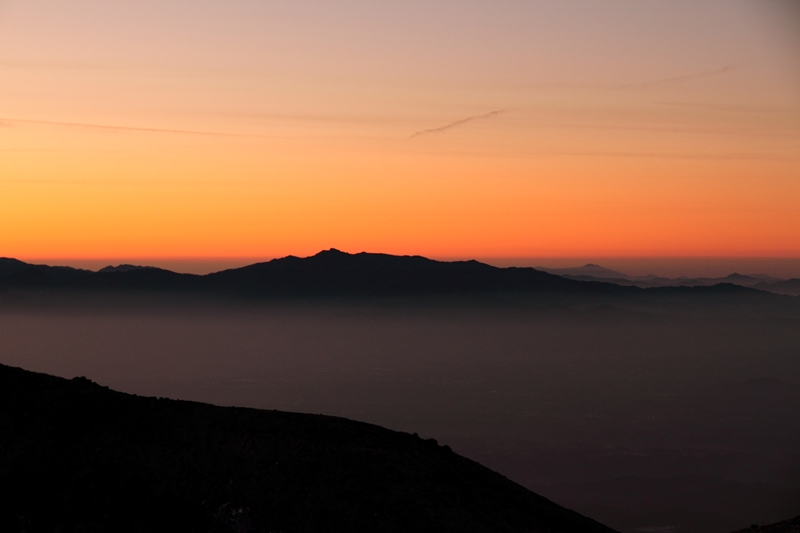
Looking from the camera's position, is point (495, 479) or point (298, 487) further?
point (495, 479)

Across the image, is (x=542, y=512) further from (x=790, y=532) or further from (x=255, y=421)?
(x=255, y=421)

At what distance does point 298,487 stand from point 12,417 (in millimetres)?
11303

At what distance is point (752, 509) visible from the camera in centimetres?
19725

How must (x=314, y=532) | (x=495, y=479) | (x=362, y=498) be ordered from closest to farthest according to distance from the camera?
(x=314, y=532) → (x=362, y=498) → (x=495, y=479)

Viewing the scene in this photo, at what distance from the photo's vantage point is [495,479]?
32406 millimetres

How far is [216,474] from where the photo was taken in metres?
26.3

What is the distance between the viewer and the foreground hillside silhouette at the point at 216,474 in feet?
79.9

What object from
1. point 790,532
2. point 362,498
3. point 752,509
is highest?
point 362,498

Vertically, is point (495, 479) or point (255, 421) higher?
point (255, 421)

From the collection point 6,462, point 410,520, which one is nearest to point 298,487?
point 410,520

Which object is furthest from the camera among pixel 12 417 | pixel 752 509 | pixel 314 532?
pixel 752 509

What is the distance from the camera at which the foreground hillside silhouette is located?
24.3 metres

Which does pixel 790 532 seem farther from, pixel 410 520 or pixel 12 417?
pixel 12 417

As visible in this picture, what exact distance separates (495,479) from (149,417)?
14.1 meters
